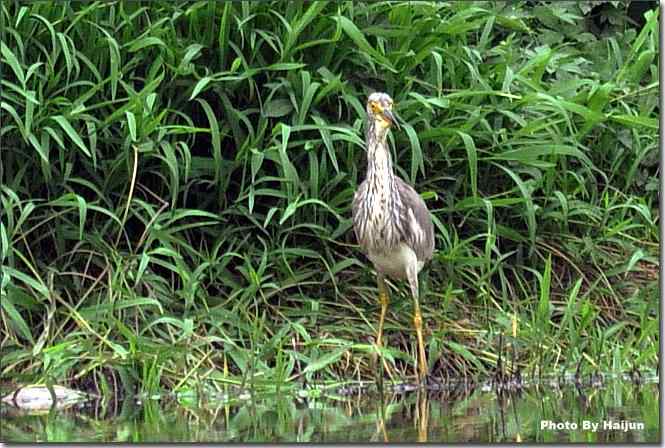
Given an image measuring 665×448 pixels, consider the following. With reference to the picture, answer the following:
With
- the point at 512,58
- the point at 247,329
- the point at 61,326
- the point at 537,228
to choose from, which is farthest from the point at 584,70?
the point at 61,326

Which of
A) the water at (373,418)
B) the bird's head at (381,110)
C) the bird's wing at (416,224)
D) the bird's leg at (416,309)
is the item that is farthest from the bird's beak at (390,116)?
the water at (373,418)

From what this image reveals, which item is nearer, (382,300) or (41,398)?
(41,398)

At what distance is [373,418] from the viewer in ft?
20.9

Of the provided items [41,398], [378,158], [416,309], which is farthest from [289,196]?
[41,398]

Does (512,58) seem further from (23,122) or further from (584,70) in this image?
(23,122)

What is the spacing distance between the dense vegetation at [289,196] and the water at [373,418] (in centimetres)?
22

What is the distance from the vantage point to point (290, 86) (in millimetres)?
7730

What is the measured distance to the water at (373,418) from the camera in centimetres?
599

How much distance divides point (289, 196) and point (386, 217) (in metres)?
0.50

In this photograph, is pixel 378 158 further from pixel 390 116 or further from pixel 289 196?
pixel 289 196

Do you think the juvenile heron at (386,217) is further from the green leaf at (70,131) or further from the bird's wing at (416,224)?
the green leaf at (70,131)

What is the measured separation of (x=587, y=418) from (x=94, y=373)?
6.90ft

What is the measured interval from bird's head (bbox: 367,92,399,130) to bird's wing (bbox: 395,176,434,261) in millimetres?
327

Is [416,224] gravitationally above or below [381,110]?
below
